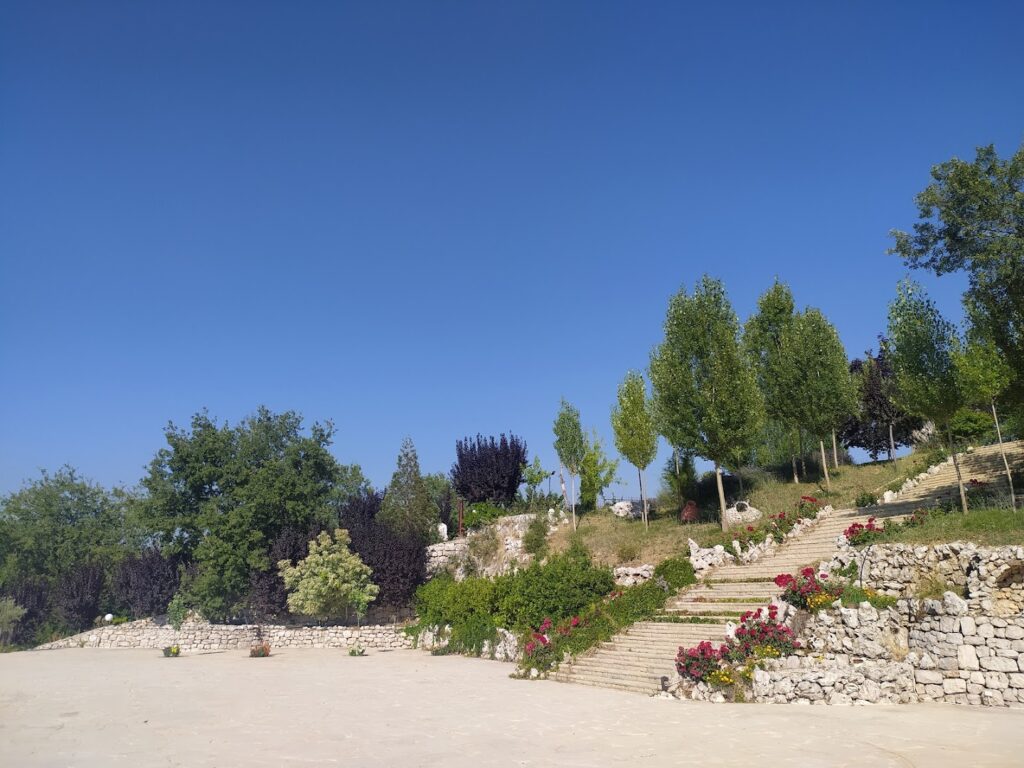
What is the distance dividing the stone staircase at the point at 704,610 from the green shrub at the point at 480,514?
1850 cm

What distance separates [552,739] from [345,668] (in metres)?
13.2

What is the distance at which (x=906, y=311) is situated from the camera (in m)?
20.4

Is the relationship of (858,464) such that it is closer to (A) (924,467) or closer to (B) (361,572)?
(A) (924,467)

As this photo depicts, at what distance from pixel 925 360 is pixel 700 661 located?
12221 millimetres

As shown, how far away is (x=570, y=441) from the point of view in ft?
117

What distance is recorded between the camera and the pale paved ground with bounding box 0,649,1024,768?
9.41 metres

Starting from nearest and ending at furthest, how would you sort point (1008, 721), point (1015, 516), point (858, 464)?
point (1008, 721) < point (1015, 516) < point (858, 464)

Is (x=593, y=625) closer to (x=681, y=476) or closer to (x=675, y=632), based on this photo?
(x=675, y=632)

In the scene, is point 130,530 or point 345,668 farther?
point 130,530

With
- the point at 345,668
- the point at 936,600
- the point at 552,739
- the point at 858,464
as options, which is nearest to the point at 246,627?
the point at 345,668

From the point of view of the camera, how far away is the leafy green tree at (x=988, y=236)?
628 inches

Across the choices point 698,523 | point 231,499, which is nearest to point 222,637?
point 231,499

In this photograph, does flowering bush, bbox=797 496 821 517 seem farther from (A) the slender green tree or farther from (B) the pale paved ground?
(B) the pale paved ground

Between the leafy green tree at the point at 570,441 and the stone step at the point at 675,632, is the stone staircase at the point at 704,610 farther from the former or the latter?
the leafy green tree at the point at 570,441
